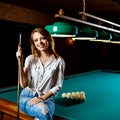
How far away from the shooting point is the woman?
1986 millimetres

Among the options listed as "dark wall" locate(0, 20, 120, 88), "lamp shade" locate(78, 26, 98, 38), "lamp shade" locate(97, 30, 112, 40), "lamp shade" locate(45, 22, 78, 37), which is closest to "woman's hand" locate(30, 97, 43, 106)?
"lamp shade" locate(45, 22, 78, 37)

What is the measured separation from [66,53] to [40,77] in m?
5.70

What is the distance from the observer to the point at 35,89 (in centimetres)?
204

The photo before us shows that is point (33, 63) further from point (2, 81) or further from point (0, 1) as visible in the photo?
point (2, 81)

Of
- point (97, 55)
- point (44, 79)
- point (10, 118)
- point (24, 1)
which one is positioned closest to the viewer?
point (44, 79)

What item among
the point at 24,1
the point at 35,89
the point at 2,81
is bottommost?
the point at 2,81

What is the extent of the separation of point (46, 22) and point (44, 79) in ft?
15.1

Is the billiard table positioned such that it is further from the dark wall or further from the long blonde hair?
the dark wall

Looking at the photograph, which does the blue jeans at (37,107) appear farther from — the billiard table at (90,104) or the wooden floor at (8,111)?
the wooden floor at (8,111)

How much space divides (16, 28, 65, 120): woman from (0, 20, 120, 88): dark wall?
3599mm

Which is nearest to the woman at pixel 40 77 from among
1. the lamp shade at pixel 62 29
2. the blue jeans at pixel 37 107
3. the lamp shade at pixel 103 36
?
the blue jeans at pixel 37 107

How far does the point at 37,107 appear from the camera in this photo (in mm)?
1919

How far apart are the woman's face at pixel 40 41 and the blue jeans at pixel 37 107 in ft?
1.31

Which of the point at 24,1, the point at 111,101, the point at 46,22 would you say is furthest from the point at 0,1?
the point at 111,101
